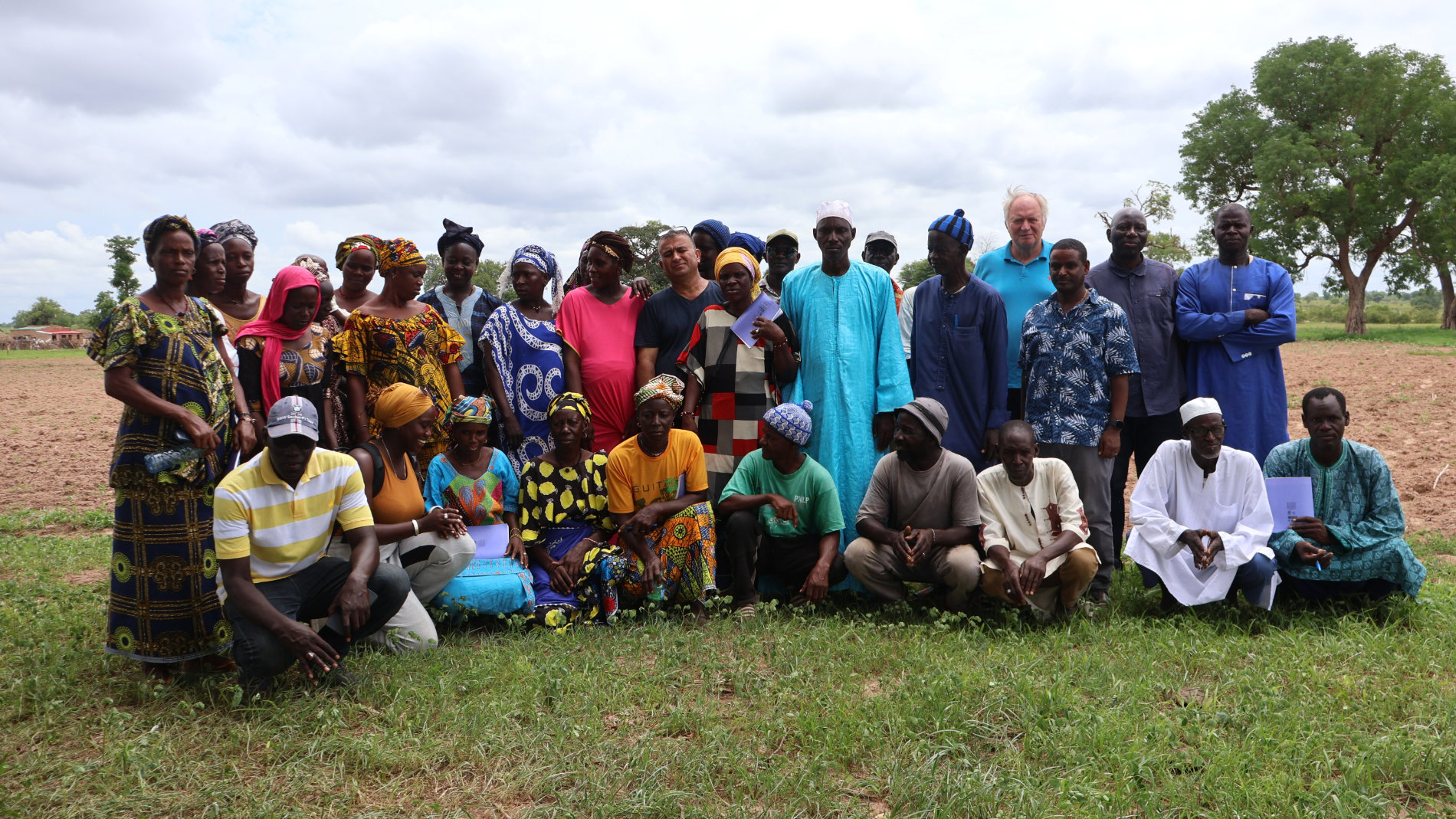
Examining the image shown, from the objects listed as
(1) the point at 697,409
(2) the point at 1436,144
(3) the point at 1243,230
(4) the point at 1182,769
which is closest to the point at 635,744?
(4) the point at 1182,769

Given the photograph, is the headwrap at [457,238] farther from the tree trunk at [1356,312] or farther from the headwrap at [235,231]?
the tree trunk at [1356,312]

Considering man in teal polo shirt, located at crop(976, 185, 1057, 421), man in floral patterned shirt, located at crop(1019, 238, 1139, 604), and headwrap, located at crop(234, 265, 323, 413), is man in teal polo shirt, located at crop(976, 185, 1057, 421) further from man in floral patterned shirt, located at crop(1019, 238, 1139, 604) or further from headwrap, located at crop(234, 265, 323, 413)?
headwrap, located at crop(234, 265, 323, 413)

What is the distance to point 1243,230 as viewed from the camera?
6020mm

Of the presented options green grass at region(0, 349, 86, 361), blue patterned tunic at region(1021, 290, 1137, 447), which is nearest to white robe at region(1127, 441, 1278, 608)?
blue patterned tunic at region(1021, 290, 1137, 447)

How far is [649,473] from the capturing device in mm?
5500

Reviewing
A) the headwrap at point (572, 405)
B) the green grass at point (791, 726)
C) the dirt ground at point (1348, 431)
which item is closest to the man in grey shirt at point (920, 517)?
the green grass at point (791, 726)

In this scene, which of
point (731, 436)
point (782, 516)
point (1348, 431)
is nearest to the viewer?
point (782, 516)

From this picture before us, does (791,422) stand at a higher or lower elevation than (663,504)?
higher

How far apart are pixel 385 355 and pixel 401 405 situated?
515 millimetres

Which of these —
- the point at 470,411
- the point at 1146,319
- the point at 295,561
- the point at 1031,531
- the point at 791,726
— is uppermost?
the point at 1146,319

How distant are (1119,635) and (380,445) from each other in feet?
13.7

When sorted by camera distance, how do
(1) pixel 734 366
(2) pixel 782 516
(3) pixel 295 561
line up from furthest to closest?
(1) pixel 734 366 < (2) pixel 782 516 < (3) pixel 295 561

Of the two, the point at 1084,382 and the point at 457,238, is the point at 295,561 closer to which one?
the point at 457,238

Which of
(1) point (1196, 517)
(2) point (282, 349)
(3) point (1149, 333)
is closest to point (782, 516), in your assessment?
(1) point (1196, 517)
